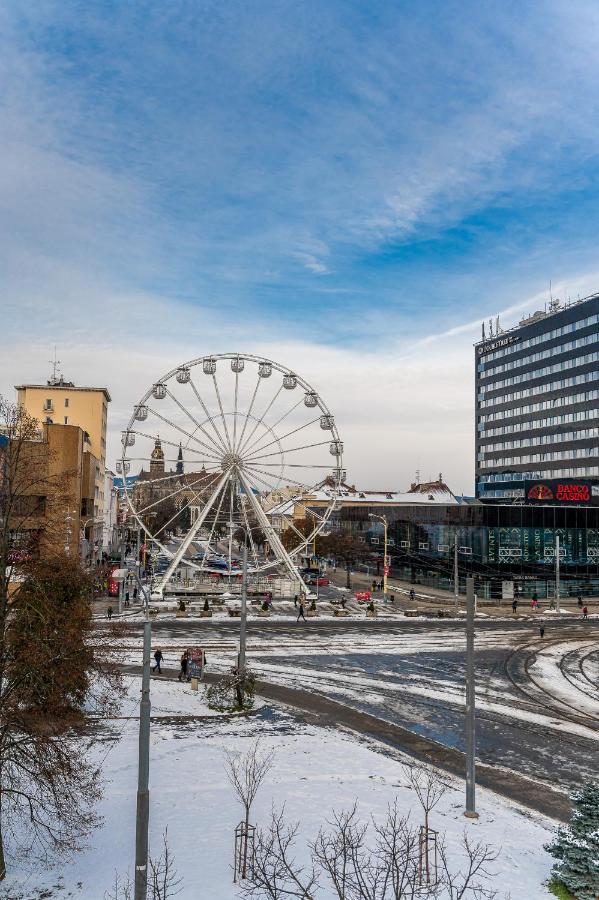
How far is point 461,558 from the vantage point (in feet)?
252

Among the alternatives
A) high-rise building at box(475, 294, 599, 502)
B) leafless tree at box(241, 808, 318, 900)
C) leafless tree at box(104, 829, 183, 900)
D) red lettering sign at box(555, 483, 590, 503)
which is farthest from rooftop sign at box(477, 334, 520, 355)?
leafless tree at box(104, 829, 183, 900)

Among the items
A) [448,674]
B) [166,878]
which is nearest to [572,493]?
[448,674]

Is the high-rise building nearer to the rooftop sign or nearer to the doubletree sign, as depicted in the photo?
the rooftop sign

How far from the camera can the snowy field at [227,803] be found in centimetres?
1392

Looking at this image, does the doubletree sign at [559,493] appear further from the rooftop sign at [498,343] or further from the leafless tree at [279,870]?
the leafless tree at [279,870]

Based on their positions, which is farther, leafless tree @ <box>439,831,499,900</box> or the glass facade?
the glass facade

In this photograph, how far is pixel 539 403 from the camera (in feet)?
386

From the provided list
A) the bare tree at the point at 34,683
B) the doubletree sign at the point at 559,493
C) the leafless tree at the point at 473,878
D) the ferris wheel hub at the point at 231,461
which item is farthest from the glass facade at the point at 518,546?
the bare tree at the point at 34,683

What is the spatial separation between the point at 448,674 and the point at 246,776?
19.7 m

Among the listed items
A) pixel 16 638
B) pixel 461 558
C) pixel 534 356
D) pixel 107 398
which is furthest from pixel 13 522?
pixel 534 356

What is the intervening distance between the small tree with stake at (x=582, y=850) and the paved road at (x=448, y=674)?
6.52 metres

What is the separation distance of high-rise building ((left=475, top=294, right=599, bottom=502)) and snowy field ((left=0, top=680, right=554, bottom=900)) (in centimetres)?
8723

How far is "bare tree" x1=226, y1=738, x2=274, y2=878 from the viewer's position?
14.1 meters

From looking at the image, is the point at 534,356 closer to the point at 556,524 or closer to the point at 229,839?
the point at 556,524
